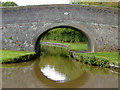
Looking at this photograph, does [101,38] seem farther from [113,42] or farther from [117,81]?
[117,81]

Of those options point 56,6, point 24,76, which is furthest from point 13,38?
point 24,76

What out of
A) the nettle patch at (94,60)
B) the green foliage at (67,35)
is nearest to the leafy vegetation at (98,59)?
the nettle patch at (94,60)

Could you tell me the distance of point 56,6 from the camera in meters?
10.6

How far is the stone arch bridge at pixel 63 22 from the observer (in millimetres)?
10625

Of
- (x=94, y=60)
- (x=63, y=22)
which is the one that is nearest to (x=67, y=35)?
(x=63, y=22)

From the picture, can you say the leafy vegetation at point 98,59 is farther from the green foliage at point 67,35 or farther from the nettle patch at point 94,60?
the green foliage at point 67,35

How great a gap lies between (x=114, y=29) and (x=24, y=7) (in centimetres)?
602

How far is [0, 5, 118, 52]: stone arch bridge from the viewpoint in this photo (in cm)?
1062

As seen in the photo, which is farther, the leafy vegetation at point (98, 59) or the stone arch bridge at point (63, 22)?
the stone arch bridge at point (63, 22)

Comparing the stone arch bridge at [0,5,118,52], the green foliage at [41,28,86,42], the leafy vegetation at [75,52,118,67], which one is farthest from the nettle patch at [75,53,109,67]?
the green foliage at [41,28,86,42]

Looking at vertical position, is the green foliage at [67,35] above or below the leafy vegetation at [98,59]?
above

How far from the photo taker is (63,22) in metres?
10.7

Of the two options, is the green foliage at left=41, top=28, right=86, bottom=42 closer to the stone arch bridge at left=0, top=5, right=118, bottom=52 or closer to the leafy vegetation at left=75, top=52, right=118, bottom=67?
the stone arch bridge at left=0, top=5, right=118, bottom=52

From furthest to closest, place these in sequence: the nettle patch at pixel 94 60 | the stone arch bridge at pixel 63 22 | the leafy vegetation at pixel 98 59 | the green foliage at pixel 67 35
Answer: the green foliage at pixel 67 35, the stone arch bridge at pixel 63 22, the nettle patch at pixel 94 60, the leafy vegetation at pixel 98 59
